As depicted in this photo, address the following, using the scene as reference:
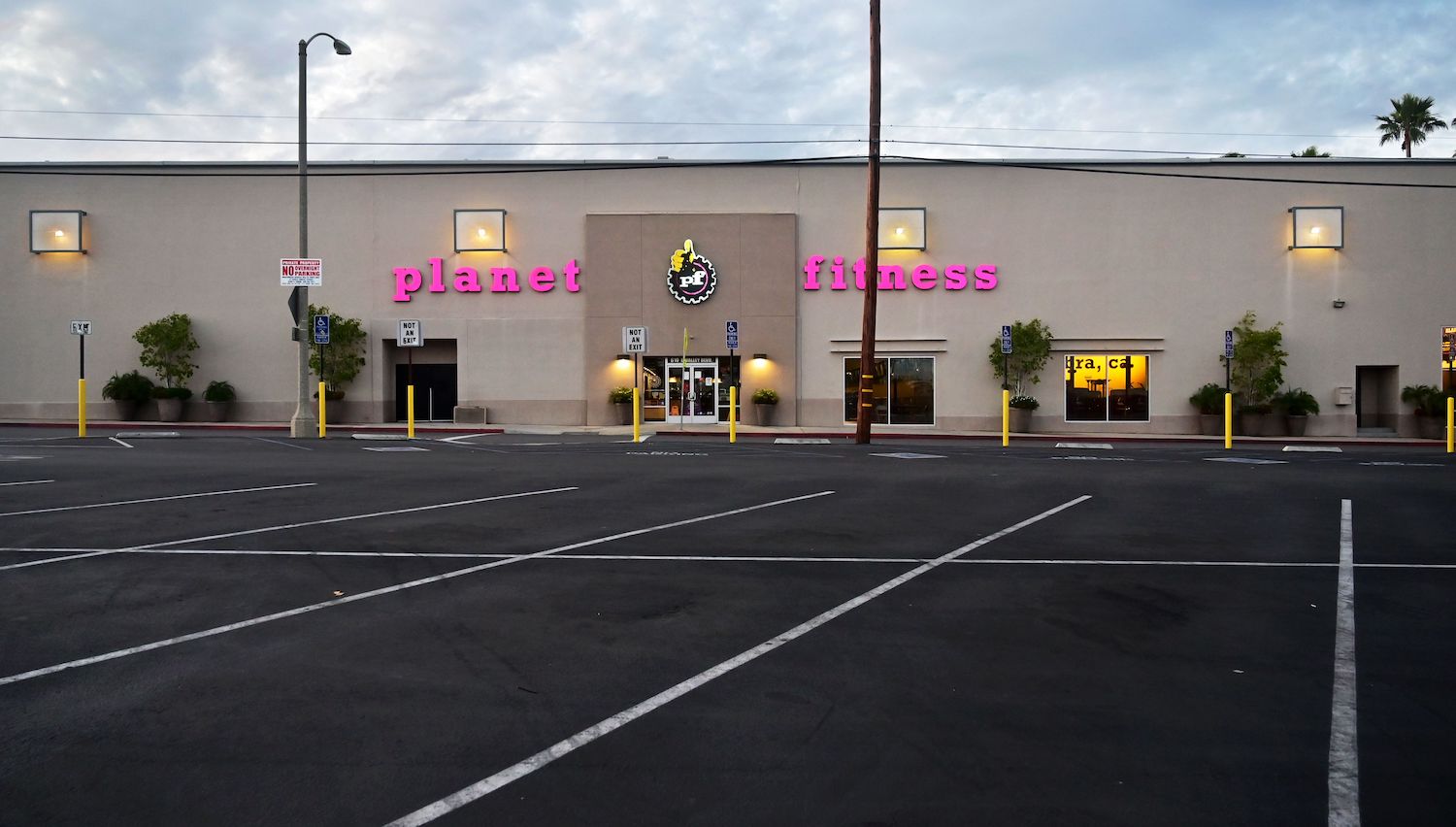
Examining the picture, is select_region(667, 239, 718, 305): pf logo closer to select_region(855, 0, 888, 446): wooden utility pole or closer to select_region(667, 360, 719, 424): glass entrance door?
select_region(667, 360, 719, 424): glass entrance door

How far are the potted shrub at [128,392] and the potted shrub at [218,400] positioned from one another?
1788 mm

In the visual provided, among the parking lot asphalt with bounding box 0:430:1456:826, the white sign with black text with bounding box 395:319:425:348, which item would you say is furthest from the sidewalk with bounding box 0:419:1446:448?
the parking lot asphalt with bounding box 0:430:1456:826

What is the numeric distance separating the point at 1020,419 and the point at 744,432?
9230 mm

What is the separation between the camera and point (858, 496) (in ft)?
42.6

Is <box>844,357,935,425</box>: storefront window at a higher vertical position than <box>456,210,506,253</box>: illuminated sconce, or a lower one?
lower

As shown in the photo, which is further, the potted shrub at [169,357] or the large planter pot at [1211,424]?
the potted shrub at [169,357]

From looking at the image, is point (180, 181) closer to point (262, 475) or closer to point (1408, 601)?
point (262, 475)

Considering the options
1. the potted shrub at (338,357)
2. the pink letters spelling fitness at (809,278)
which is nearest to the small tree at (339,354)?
the potted shrub at (338,357)

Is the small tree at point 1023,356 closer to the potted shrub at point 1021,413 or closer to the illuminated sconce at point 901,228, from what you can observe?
the potted shrub at point 1021,413

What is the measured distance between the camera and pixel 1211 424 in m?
31.3

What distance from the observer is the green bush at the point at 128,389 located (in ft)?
105

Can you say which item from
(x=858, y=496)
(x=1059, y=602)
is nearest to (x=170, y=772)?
(x=1059, y=602)

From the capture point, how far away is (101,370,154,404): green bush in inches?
1261

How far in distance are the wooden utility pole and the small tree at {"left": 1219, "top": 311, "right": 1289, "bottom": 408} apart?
13614 millimetres
